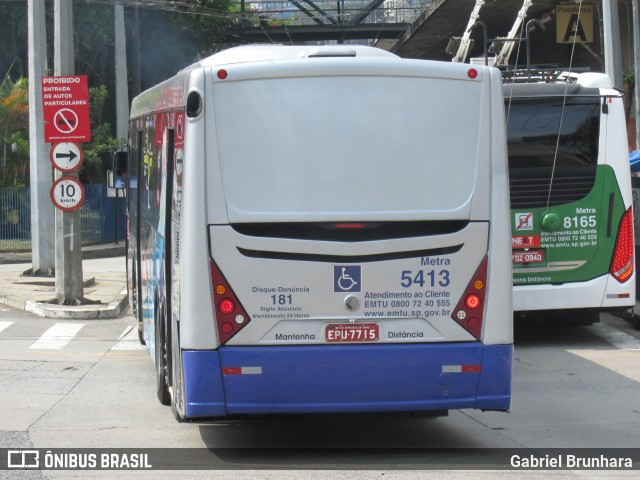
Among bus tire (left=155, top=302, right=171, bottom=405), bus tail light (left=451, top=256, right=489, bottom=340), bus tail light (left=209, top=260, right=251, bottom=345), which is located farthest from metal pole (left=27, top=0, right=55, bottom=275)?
bus tail light (left=451, top=256, right=489, bottom=340)

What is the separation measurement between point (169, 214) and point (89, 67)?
37623mm

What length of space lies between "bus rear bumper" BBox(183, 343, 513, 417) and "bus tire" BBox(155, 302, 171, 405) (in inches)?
72.2

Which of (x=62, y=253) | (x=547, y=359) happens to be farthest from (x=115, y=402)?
(x=62, y=253)

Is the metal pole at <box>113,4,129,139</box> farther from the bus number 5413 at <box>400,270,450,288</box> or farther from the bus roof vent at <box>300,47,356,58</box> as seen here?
the bus number 5413 at <box>400,270,450,288</box>

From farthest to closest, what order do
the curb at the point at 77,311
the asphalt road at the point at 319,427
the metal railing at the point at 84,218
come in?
the metal railing at the point at 84,218 → the curb at the point at 77,311 → the asphalt road at the point at 319,427

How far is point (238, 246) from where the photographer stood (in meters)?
7.42

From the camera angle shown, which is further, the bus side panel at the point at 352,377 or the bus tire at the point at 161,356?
the bus tire at the point at 161,356

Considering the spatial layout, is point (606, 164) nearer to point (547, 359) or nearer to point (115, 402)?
point (547, 359)

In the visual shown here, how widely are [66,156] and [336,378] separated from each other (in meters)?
11.2

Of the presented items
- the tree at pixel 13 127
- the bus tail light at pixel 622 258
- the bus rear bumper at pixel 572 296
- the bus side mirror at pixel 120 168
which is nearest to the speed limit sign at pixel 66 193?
the bus side mirror at pixel 120 168

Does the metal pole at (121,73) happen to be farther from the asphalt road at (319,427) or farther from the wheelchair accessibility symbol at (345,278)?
the wheelchair accessibility symbol at (345,278)

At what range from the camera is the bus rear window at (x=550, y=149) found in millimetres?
13461

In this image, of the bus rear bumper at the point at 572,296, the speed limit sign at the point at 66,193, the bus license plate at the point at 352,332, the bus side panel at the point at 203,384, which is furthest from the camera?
the speed limit sign at the point at 66,193

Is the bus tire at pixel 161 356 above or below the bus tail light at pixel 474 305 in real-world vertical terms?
below
